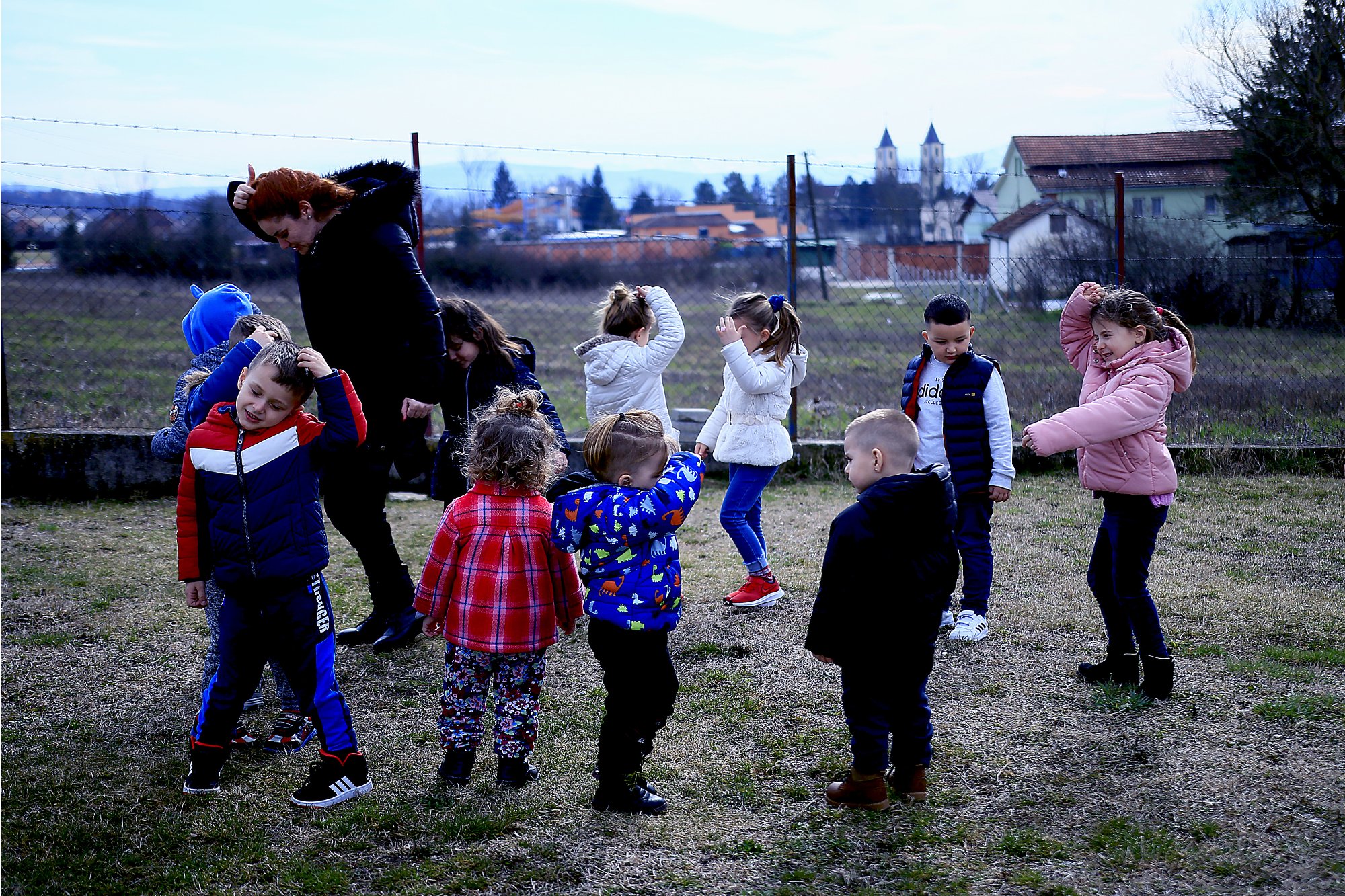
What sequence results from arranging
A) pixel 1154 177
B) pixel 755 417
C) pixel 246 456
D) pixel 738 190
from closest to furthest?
1. pixel 246 456
2. pixel 755 417
3. pixel 1154 177
4. pixel 738 190

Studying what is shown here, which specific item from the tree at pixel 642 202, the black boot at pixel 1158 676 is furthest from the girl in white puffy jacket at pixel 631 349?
the tree at pixel 642 202

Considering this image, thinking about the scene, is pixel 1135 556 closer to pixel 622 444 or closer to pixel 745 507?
pixel 745 507

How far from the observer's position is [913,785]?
9.84ft

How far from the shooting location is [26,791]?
10.2 feet

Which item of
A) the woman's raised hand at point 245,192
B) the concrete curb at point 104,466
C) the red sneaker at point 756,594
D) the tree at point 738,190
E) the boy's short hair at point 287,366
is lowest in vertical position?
the red sneaker at point 756,594

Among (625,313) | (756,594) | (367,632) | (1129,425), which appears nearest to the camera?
(1129,425)

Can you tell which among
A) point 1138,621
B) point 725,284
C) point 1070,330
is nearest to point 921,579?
point 1138,621

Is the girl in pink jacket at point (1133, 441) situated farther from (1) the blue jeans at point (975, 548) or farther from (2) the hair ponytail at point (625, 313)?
(2) the hair ponytail at point (625, 313)

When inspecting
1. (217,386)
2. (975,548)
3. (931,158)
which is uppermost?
(931,158)

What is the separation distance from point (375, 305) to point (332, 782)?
184 cm

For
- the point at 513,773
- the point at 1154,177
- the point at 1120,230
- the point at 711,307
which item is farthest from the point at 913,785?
the point at 711,307

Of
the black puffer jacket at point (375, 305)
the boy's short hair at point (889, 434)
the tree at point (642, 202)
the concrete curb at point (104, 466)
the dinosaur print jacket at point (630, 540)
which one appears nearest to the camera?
the dinosaur print jacket at point (630, 540)

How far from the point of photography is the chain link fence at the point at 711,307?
8.37 meters

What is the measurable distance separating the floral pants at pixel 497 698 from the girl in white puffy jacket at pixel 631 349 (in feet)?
5.78
